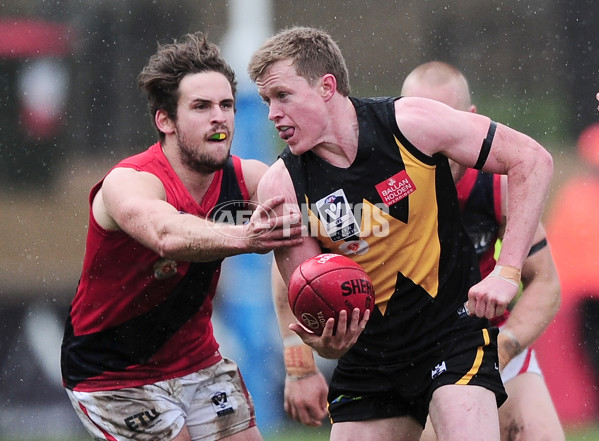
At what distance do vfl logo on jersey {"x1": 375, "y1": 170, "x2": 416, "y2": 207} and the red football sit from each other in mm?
313

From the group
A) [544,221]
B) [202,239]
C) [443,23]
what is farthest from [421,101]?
[443,23]

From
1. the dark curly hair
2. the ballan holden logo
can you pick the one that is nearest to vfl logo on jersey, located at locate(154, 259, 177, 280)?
the ballan holden logo

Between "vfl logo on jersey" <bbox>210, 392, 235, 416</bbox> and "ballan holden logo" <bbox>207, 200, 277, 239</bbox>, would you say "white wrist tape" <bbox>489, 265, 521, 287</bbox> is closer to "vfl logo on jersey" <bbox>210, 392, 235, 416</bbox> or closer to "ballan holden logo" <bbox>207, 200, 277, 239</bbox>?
"ballan holden logo" <bbox>207, 200, 277, 239</bbox>

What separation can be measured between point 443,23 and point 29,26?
11.3ft

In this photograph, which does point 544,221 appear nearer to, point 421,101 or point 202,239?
point 421,101

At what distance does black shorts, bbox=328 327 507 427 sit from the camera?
3982mm

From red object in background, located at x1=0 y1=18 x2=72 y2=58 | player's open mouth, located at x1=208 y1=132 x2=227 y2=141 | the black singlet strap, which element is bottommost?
the black singlet strap

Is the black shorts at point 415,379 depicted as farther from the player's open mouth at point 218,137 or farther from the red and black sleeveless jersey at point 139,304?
the player's open mouth at point 218,137

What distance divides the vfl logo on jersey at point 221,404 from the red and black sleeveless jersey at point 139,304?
163 millimetres

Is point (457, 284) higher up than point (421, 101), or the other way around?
point (421, 101)

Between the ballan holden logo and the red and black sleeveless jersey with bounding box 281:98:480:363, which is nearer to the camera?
the red and black sleeveless jersey with bounding box 281:98:480:363

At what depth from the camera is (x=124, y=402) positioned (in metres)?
4.61

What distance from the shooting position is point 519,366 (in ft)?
17.0

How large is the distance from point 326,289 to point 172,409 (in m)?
1.23
